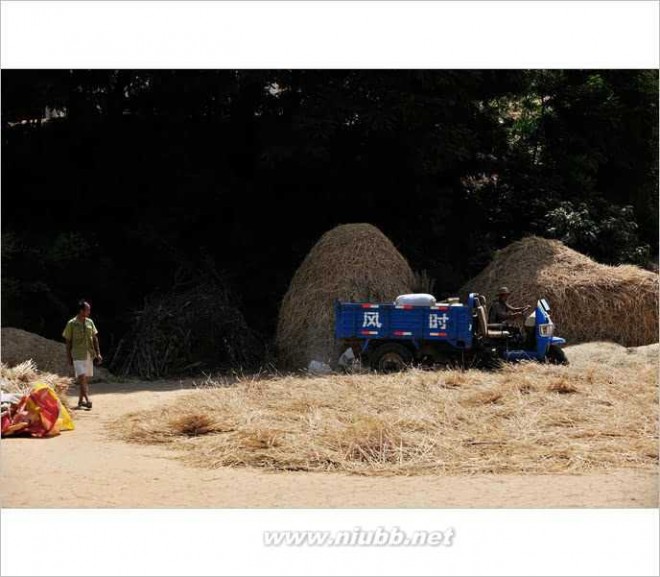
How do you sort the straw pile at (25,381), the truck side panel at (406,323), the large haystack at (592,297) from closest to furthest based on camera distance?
the straw pile at (25,381) < the truck side panel at (406,323) < the large haystack at (592,297)

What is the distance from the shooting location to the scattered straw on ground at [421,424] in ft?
27.3

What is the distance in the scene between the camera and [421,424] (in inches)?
371

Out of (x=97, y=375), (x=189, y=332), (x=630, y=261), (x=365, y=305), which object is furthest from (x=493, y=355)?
(x=630, y=261)

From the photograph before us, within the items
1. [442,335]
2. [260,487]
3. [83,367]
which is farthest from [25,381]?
[442,335]

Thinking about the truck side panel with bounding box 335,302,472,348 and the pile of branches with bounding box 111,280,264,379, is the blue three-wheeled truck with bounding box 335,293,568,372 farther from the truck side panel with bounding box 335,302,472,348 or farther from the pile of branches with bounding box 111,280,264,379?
the pile of branches with bounding box 111,280,264,379

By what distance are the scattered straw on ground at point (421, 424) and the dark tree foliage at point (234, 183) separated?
7.29 meters

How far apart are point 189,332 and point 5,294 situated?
3954 millimetres

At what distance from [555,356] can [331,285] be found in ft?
14.3

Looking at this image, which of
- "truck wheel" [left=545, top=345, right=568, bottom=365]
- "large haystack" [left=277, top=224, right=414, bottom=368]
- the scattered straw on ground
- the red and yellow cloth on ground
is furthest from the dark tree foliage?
the red and yellow cloth on ground

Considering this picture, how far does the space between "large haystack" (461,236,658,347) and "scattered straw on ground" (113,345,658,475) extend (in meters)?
4.23

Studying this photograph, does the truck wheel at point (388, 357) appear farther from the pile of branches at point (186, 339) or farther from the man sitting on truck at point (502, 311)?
the pile of branches at point (186, 339)

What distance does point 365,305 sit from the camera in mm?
15414

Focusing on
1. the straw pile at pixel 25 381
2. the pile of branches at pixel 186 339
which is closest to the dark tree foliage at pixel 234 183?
the pile of branches at pixel 186 339

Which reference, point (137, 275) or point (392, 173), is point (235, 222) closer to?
point (137, 275)
